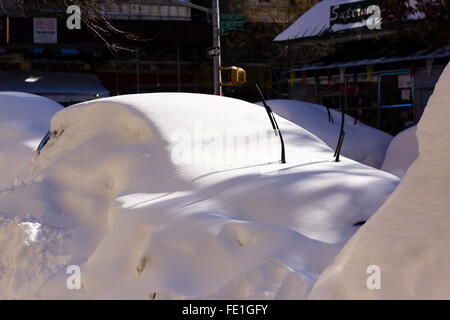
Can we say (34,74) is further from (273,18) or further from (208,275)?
(208,275)

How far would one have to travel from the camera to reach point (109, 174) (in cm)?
532

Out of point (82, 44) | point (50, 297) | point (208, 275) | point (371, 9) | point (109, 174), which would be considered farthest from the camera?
point (82, 44)

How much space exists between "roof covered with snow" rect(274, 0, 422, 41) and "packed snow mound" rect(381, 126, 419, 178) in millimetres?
13266

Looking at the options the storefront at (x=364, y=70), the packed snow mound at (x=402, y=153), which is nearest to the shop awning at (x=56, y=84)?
the storefront at (x=364, y=70)

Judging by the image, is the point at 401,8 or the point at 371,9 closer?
the point at 401,8

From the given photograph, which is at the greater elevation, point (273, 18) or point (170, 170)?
point (273, 18)

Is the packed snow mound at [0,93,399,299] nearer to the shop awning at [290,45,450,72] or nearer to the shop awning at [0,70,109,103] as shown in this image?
the shop awning at [290,45,450,72]

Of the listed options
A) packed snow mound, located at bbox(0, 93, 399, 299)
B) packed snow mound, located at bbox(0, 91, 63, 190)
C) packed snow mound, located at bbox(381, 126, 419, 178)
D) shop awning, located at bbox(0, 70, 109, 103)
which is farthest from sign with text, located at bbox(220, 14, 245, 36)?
packed snow mound, located at bbox(0, 93, 399, 299)

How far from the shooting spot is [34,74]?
1334 inches

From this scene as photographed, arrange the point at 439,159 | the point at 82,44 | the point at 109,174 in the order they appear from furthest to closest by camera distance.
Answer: the point at 82,44, the point at 109,174, the point at 439,159

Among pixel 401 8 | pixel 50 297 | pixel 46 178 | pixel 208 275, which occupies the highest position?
pixel 401 8

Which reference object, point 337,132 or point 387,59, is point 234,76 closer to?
point 387,59
